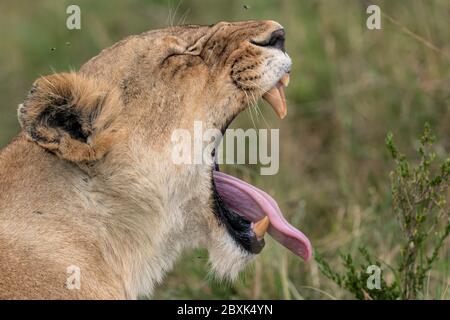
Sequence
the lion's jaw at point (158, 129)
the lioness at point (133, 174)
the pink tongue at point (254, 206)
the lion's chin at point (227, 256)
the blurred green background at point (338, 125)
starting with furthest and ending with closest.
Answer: the blurred green background at point (338, 125)
the pink tongue at point (254, 206)
the lion's chin at point (227, 256)
the lion's jaw at point (158, 129)
the lioness at point (133, 174)

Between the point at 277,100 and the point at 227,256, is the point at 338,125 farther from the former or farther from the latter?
the point at 227,256

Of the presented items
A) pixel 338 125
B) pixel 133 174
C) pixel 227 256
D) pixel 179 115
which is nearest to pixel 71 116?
pixel 133 174

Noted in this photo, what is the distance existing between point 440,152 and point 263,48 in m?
2.09

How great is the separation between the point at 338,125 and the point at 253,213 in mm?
2654

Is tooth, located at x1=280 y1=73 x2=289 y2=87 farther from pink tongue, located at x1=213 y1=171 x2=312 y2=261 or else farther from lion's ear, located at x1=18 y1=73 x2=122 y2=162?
lion's ear, located at x1=18 y1=73 x2=122 y2=162

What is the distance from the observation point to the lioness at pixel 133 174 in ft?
11.1

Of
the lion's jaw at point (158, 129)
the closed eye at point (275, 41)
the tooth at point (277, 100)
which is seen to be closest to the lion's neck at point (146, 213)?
the lion's jaw at point (158, 129)

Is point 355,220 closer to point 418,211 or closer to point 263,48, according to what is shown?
point 418,211

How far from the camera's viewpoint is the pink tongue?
3.89m

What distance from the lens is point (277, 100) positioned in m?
3.83

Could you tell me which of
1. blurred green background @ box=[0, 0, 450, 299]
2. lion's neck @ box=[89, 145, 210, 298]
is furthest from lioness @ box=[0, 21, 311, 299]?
blurred green background @ box=[0, 0, 450, 299]

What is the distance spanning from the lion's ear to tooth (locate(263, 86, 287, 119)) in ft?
2.01

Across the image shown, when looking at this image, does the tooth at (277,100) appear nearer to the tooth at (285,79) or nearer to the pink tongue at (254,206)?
the tooth at (285,79)

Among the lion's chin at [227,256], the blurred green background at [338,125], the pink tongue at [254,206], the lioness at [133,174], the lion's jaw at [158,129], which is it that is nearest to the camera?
the lioness at [133,174]
